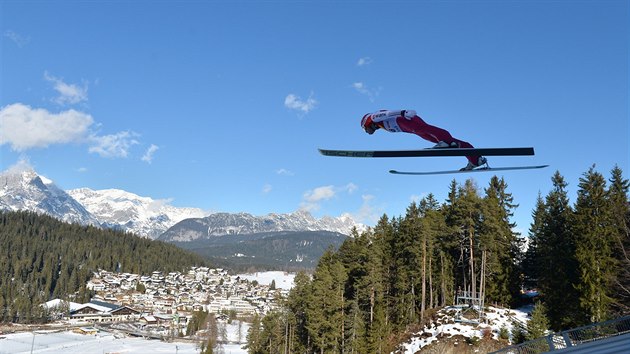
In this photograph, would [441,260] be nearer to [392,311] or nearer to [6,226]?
[392,311]

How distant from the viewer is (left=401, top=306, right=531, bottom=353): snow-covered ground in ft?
107

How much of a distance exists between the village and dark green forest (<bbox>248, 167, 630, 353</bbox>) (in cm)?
4931

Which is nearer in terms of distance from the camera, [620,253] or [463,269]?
[620,253]

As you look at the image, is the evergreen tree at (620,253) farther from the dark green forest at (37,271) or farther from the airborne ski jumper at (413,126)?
the dark green forest at (37,271)

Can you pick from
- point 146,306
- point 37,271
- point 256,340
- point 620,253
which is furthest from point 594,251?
point 37,271

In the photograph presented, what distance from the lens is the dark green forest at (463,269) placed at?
27680 mm

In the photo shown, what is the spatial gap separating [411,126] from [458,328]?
28687mm

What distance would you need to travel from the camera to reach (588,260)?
2720 cm

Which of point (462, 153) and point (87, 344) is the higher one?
point (462, 153)

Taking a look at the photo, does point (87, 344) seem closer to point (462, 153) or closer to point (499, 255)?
point (499, 255)

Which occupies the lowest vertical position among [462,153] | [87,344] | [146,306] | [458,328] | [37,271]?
[146,306]

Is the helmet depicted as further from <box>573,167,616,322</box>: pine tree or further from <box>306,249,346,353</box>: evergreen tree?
<box>306,249,346,353</box>: evergreen tree

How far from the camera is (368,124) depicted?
Result: 994 centimetres

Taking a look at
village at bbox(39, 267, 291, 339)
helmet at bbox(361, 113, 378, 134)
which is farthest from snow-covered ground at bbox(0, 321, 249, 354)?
helmet at bbox(361, 113, 378, 134)
